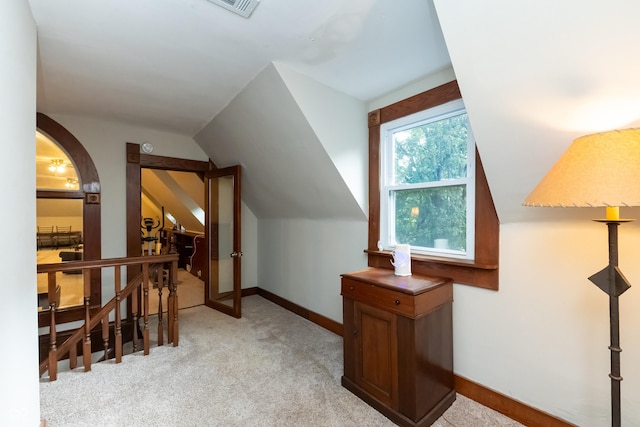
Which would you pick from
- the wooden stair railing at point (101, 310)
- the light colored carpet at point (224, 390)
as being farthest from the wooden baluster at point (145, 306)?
the light colored carpet at point (224, 390)

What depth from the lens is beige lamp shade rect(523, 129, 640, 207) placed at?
0.94 metres

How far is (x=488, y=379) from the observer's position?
6.14 ft

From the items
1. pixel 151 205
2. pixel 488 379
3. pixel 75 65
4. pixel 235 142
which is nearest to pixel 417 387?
pixel 488 379

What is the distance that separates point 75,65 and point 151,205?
21.3ft

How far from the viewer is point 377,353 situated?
1.86 meters

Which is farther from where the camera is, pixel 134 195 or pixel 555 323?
pixel 134 195

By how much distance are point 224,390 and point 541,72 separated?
2651mm

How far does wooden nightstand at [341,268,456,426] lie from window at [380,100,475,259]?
14.8 inches

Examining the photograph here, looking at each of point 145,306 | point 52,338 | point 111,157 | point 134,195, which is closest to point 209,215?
point 134,195

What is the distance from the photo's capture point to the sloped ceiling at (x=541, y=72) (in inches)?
41.8

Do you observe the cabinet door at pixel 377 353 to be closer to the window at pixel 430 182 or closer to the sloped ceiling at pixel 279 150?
the window at pixel 430 182

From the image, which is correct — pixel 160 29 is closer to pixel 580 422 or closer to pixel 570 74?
pixel 570 74

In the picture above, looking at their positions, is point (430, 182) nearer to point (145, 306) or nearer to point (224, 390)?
point (224, 390)

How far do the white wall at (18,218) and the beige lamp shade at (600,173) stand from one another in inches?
82.7
